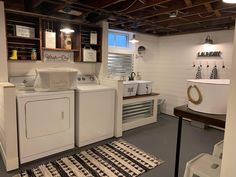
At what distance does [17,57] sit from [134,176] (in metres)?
2.58

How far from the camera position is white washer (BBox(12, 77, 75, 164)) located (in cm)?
255

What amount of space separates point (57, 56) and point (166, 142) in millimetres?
2650

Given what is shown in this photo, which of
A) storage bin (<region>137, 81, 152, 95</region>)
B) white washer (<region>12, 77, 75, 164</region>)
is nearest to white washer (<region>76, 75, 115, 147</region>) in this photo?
white washer (<region>12, 77, 75, 164</region>)

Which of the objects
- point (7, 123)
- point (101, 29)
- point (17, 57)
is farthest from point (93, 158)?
point (101, 29)

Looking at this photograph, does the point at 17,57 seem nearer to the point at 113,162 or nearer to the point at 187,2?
the point at 113,162

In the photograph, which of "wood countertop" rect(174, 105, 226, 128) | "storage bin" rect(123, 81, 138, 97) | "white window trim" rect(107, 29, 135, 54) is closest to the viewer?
"wood countertop" rect(174, 105, 226, 128)

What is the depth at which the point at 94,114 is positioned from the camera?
324cm

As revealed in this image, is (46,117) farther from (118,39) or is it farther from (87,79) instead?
(118,39)

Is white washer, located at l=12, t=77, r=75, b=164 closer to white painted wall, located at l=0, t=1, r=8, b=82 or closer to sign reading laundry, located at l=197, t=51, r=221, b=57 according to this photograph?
white painted wall, located at l=0, t=1, r=8, b=82

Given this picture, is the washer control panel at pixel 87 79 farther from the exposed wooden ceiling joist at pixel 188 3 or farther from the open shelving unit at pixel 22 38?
the exposed wooden ceiling joist at pixel 188 3

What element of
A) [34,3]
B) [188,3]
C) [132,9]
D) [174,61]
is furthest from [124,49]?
[34,3]

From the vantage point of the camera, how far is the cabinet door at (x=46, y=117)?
259cm

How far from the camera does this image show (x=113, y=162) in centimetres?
268

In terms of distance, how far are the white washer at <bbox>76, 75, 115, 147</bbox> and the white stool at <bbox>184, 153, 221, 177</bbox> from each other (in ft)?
6.26
